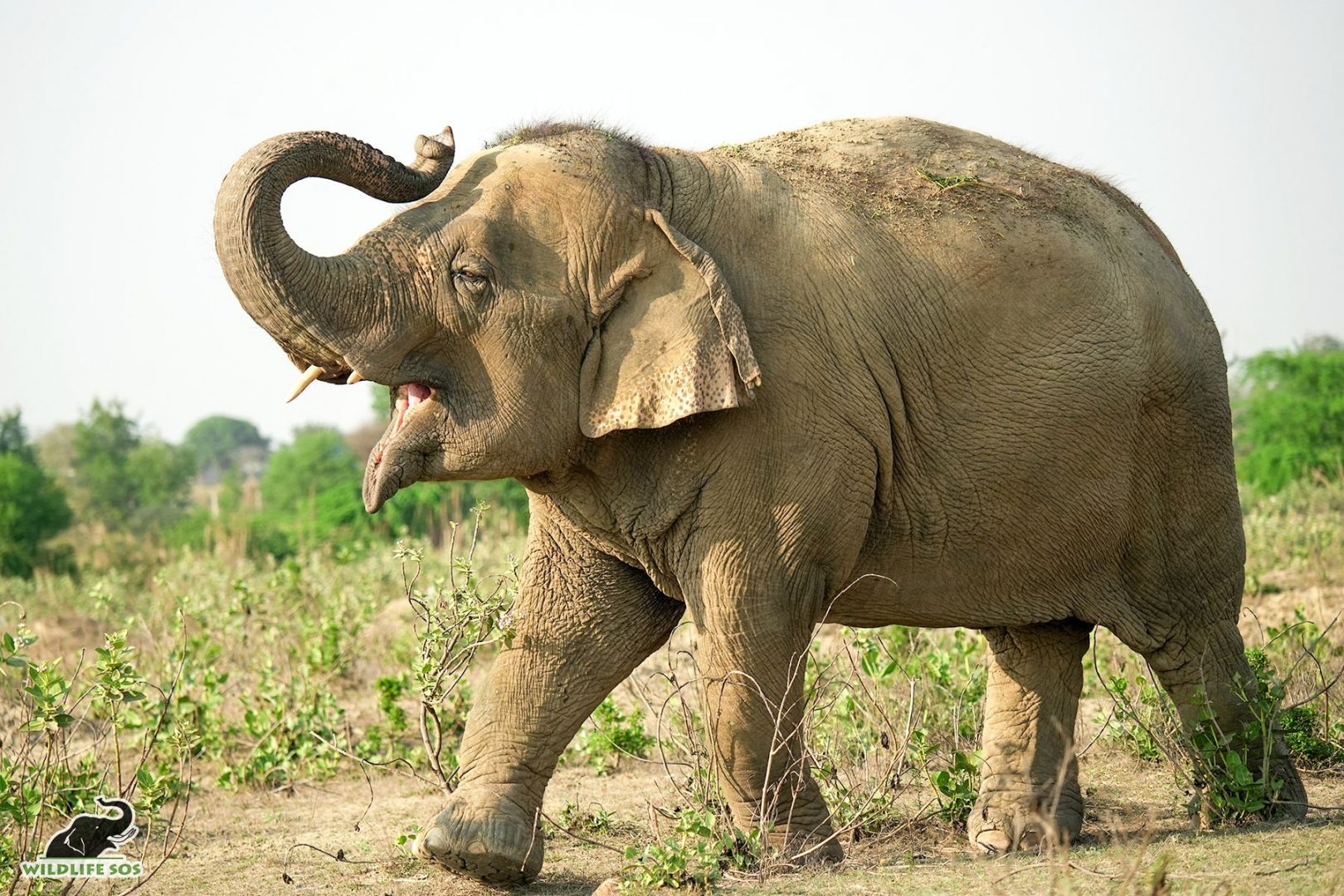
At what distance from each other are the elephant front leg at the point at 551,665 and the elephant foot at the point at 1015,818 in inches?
59.4

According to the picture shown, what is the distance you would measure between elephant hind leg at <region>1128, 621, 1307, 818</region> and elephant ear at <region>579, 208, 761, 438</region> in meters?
2.34

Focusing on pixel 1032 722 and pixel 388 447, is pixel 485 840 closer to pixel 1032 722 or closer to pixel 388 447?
pixel 388 447

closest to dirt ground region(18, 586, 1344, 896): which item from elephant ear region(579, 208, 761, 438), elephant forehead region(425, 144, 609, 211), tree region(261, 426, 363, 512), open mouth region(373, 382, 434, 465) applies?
elephant ear region(579, 208, 761, 438)

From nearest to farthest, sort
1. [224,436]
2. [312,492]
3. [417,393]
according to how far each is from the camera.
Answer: [417,393] → [312,492] → [224,436]

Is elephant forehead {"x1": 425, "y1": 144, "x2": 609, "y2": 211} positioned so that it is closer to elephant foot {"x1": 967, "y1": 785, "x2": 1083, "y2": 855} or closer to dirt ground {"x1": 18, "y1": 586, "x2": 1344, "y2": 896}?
dirt ground {"x1": 18, "y1": 586, "x2": 1344, "y2": 896}

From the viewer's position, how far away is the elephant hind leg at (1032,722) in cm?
644

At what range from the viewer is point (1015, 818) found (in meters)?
6.35

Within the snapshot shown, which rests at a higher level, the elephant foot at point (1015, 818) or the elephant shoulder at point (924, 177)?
the elephant shoulder at point (924, 177)

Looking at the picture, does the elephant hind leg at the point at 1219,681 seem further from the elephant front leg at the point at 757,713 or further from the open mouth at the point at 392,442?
the open mouth at the point at 392,442

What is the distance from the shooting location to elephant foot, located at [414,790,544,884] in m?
5.64

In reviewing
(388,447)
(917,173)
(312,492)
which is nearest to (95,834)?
(388,447)

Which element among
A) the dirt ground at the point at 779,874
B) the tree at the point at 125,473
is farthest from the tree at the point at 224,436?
the dirt ground at the point at 779,874

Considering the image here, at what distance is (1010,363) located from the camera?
18.5 feet

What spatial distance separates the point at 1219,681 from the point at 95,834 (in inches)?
170
